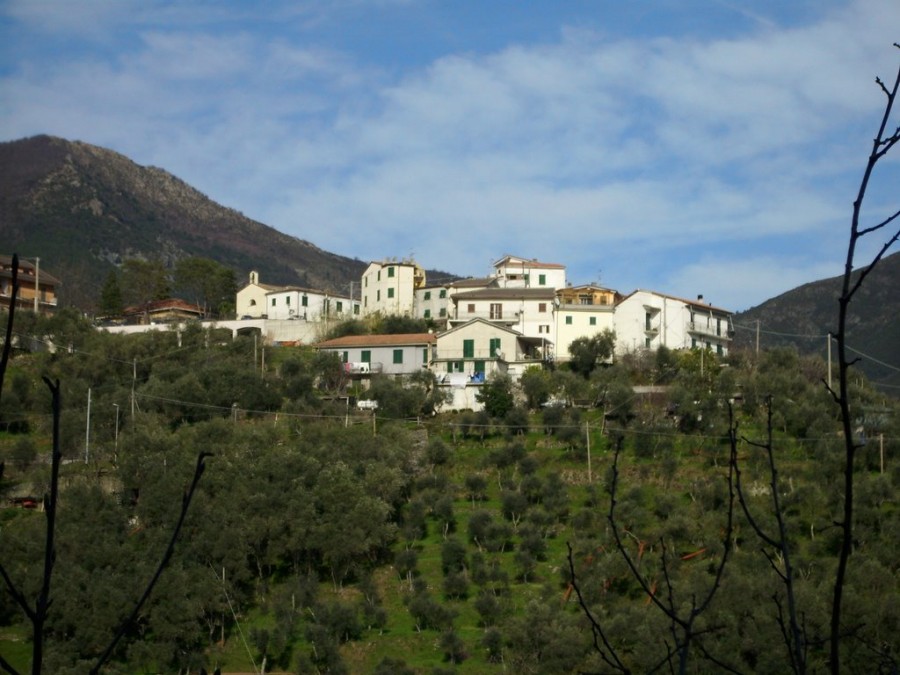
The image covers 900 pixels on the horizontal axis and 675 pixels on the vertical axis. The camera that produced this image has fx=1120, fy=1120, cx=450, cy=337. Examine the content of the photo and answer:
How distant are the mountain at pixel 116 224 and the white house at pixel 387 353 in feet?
176

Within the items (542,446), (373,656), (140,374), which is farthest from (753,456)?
(140,374)

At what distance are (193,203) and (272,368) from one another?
127166 mm

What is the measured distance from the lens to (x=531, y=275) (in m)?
62.0

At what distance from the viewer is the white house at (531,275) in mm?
61594

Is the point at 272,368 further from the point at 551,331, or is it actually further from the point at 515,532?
the point at 515,532

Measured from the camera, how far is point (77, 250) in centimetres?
11831

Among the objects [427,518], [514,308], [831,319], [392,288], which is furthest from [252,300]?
[831,319]

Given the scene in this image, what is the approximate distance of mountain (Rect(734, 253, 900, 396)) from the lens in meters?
71.9

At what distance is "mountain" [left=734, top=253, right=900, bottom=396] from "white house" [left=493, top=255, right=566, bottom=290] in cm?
1411

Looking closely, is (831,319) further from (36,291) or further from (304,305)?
(36,291)

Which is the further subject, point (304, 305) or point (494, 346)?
point (304, 305)

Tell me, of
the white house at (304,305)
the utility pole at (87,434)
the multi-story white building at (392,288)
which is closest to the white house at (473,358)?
the multi-story white building at (392,288)

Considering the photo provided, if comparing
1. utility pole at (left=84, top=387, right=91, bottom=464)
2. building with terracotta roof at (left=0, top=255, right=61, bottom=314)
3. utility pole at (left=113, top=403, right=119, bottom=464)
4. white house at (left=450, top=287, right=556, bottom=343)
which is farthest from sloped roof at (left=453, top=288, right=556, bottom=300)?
building with terracotta roof at (left=0, top=255, right=61, bottom=314)

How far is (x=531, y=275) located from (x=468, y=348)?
13.2 meters
